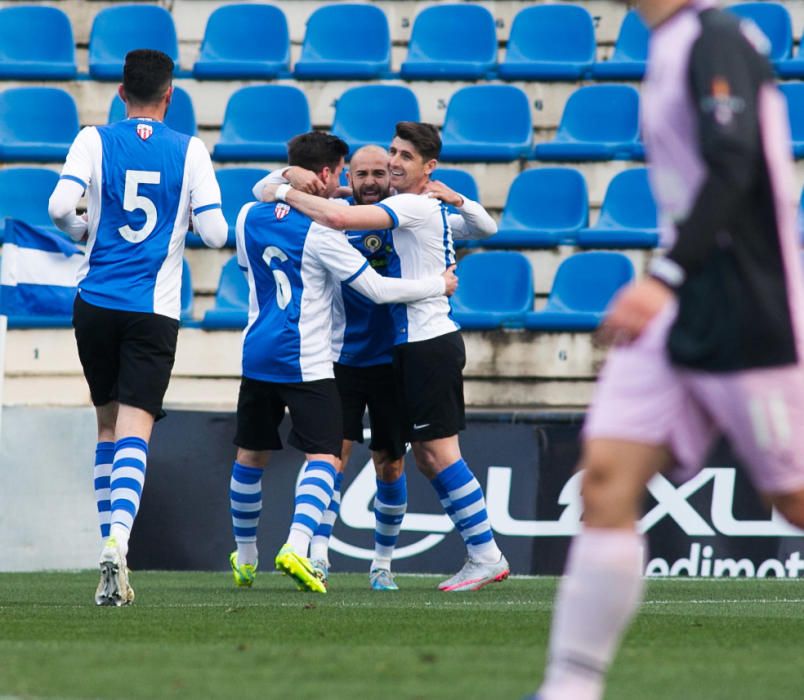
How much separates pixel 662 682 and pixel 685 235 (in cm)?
131

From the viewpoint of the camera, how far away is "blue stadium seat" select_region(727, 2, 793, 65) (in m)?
12.1

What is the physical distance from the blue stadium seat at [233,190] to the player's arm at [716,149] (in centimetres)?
843

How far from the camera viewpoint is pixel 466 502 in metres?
7.00

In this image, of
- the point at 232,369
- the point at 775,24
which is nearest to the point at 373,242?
the point at 232,369

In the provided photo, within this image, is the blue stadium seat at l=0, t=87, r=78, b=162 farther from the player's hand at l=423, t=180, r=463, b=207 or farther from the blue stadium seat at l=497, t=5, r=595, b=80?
the player's hand at l=423, t=180, r=463, b=207

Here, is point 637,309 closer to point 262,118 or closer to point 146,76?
point 146,76

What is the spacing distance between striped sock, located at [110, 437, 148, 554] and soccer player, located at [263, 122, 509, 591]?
134 centimetres

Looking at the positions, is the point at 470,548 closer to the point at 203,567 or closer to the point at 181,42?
the point at 203,567

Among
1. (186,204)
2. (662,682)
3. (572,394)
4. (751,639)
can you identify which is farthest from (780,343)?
(572,394)

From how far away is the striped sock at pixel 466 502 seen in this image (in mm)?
6988

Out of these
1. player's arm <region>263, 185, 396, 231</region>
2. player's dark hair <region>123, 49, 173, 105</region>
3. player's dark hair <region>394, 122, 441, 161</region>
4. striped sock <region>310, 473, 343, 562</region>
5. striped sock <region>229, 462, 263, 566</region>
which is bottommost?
striped sock <region>310, 473, 343, 562</region>

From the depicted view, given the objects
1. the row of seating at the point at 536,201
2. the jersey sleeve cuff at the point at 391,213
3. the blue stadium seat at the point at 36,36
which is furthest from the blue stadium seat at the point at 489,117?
the jersey sleeve cuff at the point at 391,213

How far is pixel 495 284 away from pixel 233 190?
6.67 feet

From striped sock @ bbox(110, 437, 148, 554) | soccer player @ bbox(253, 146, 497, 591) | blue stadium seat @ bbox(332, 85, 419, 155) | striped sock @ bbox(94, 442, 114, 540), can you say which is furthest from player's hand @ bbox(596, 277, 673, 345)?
blue stadium seat @ bbox(332, 85, 419, 155)
